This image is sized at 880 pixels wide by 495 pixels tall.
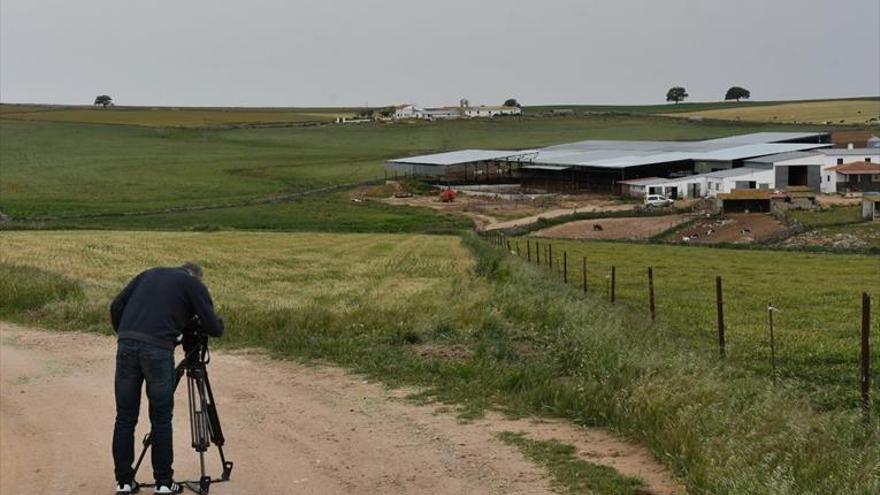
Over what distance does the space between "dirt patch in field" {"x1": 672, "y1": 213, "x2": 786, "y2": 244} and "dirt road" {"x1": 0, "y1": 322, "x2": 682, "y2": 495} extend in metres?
A: 48.0

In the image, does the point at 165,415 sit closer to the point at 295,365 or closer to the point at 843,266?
the point at 295,365

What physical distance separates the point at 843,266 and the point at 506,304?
24536mm

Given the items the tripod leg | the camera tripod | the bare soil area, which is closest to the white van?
the bare soil area

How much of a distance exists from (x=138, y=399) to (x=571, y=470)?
3746 mm

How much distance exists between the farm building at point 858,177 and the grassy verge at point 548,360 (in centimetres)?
7253

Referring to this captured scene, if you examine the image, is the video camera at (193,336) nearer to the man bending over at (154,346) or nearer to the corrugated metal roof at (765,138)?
the man bending over at (154,346)

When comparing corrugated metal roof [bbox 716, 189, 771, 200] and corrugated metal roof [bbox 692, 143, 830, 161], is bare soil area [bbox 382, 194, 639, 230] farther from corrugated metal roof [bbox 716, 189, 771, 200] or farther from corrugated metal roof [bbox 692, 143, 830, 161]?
corrugated metal roof [bbox 692, 143, 830, 161]

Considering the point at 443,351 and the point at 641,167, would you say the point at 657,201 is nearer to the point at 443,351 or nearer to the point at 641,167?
the point at 641,167

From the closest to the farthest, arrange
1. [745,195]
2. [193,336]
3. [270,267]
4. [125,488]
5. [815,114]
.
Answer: [125,488], [193,336], [270,267], [745,195], [815,114]

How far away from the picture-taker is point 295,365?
1460 centimetres

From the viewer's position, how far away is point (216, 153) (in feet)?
436

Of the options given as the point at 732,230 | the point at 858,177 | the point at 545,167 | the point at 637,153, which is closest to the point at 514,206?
Answer: the point at 732,230

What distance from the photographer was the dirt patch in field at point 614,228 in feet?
210

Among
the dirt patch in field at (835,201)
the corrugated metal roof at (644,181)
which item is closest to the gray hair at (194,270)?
the dirt patch in field at (835,201)
